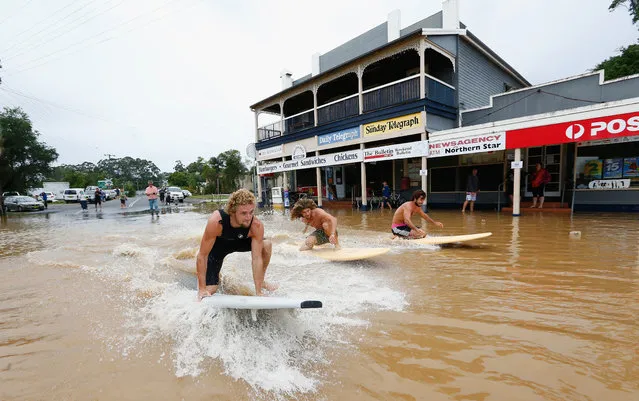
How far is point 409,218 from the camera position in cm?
659

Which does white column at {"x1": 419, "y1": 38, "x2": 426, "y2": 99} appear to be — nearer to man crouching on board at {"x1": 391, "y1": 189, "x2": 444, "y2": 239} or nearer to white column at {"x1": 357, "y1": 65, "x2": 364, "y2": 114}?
white column at {"x1": 357, "y1": 65, "x2": 364, "y2": 114}

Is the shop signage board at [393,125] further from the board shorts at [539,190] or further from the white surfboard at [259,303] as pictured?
the white surfboard at [259,303]

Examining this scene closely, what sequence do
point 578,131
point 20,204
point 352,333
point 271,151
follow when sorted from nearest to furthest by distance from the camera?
point 352,333 → point 578,131 → point 271,151 → point 20,204

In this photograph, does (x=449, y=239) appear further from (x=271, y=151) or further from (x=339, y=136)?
(x=271, y=151)

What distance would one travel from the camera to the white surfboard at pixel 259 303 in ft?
7.57

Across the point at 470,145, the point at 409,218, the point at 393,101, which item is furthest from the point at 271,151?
the point at 409,218

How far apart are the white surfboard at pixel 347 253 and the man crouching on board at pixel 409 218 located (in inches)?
62.3

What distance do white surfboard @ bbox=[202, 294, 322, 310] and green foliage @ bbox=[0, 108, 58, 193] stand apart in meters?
32.4

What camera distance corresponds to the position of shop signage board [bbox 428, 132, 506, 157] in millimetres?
9869

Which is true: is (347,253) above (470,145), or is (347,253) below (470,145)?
below

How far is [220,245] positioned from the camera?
3.45 metres

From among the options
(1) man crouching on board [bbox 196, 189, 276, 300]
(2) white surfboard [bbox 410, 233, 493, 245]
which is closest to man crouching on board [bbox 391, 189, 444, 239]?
(2) white surfboard [bbox 410, 233, 493, 245]

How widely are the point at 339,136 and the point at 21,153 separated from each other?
28.9m

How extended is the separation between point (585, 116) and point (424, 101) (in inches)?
183
